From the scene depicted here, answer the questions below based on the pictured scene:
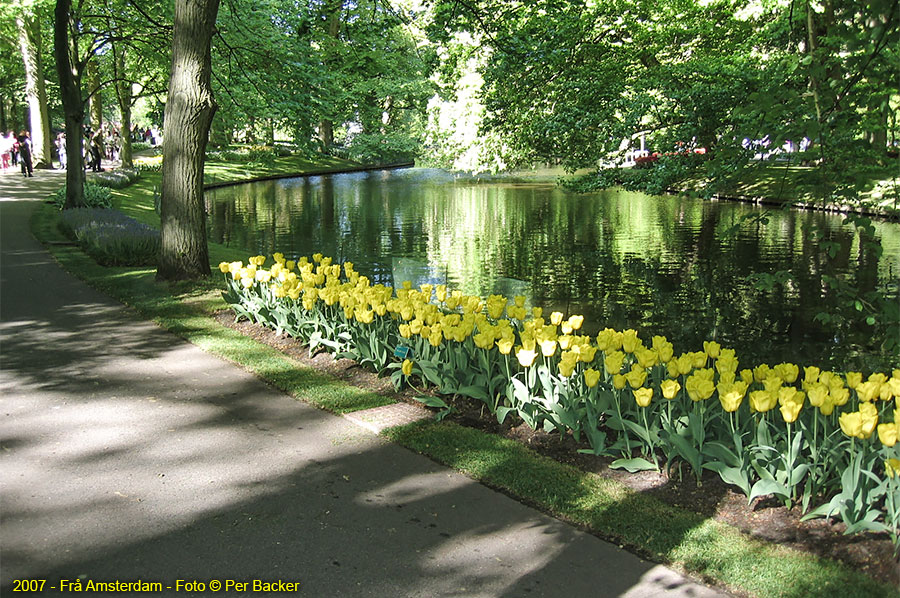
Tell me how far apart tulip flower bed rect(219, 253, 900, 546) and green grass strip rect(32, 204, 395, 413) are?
418 millimetres

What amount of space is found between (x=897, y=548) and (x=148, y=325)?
308 inches

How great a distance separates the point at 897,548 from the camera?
11.8ft

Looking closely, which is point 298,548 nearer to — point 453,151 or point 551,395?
point 551,395

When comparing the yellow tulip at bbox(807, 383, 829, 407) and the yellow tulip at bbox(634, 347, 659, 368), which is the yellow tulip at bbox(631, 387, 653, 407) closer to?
the yellow tulip at bbox(634, 347, 659, 368)

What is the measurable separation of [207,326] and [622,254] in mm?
12181

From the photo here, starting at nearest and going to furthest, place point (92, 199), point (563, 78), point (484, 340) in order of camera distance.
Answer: point (484, 340) < point (563, 78) < point (92, 199)

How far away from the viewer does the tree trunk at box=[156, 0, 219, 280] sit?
34.0ft

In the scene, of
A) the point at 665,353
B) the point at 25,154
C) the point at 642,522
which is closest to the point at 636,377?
the point at 665,353

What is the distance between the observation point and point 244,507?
171 inches

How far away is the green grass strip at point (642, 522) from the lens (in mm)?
3541

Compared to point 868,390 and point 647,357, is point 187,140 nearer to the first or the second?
point 647,357

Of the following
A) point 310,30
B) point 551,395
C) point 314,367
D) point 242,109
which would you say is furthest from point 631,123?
point 551,395

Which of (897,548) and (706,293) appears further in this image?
(706,293)

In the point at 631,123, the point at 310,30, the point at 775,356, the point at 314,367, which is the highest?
the point at 310,30
